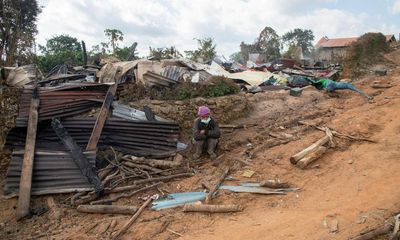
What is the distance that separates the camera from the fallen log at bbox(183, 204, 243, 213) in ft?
16.9

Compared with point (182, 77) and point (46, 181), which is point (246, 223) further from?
point (182, 77)

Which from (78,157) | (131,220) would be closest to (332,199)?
(131,220)

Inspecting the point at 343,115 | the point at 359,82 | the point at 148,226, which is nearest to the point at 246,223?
the point at 148,226

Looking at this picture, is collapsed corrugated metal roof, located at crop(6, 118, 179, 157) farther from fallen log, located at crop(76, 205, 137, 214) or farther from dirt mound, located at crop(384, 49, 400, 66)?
dirt mound, located at crop(384, 49, 400, 66)

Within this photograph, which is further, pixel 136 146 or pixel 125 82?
pixel 125 82

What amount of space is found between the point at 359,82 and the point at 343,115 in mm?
5019

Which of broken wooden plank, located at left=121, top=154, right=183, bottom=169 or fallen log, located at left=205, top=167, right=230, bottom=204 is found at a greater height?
broken wooden plank, located at left=121, top=154, right=183, bottom=169

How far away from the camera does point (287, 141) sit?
7641 mm

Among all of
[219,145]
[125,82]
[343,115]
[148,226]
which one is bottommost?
[148,226]

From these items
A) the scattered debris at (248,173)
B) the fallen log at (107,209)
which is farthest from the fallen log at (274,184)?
the fallen log at (107,209)

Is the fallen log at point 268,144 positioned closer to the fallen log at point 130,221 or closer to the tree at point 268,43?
the fallen log at point 130,221

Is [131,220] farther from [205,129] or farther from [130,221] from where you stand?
[205,129]

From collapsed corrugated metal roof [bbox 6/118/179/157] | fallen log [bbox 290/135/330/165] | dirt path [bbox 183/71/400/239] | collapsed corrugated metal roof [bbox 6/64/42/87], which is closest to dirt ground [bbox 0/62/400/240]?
dirt path [bbox 183/71/400/239]

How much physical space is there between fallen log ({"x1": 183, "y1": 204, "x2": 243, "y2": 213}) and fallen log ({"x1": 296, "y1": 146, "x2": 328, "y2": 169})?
1.72 m
